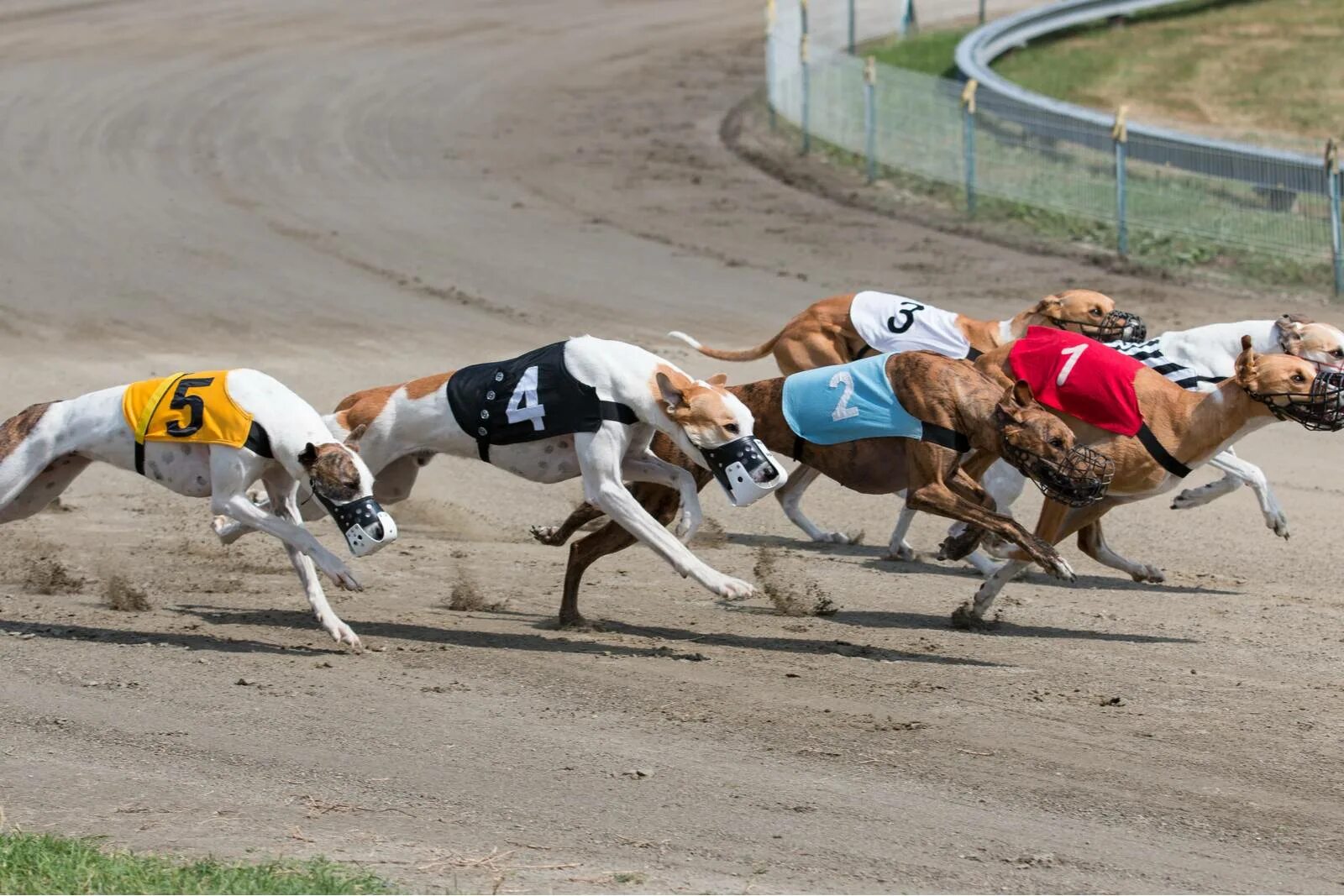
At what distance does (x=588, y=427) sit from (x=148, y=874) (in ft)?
10.8

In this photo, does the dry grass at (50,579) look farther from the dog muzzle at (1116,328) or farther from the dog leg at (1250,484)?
the dog leg at (1250,484)

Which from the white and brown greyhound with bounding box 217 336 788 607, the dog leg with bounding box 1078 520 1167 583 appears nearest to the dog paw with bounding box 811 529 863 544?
the dog leg with bounding box 1078 520 1167 583

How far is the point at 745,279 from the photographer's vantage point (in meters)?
17.8

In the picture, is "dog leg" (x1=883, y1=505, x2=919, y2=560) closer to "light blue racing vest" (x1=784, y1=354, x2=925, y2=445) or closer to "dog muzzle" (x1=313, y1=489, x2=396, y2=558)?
"light blue racing vest" (x1=784, y1=354, x2=925, y2=445)

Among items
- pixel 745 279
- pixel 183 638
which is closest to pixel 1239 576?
pixel 183 638

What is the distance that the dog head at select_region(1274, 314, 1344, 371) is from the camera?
365 inches

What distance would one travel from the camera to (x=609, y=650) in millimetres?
8078

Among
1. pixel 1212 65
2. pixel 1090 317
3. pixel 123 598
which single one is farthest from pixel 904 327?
pixel 1212 65

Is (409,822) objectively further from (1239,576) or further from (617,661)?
(1239,576)

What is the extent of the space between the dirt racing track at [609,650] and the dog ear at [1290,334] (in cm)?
122

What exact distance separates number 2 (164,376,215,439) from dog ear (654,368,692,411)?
1920 millimetres

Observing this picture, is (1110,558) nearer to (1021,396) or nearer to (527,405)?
(1021,396)

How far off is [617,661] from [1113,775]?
2297 millimetres

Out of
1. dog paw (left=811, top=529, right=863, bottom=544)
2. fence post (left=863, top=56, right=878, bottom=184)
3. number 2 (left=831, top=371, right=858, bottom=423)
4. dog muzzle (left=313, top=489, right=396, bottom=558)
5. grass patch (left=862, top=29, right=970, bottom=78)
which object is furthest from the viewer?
grass patch (left=862, top=29, right=970, bottom=78)
